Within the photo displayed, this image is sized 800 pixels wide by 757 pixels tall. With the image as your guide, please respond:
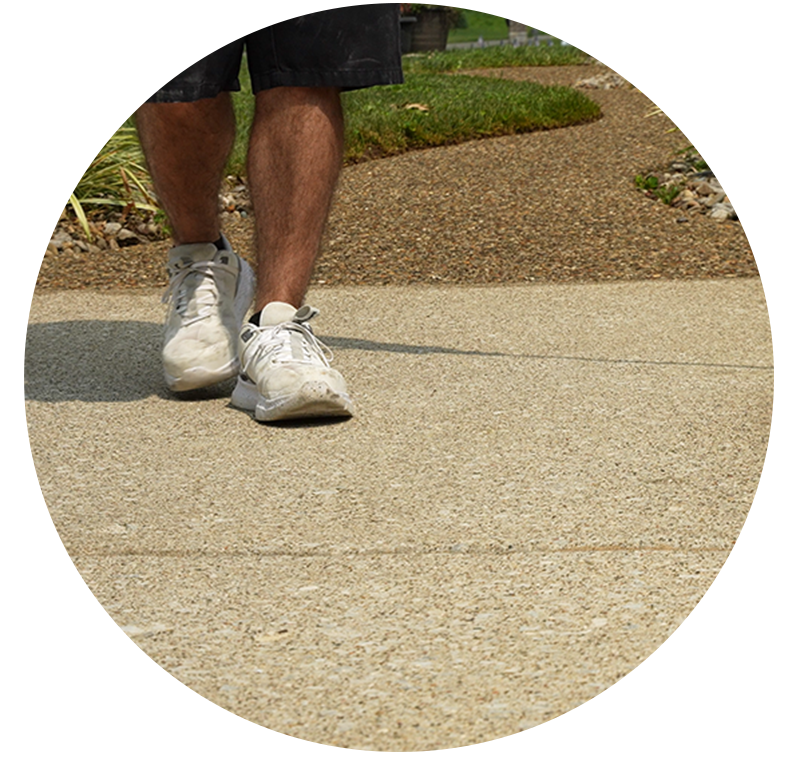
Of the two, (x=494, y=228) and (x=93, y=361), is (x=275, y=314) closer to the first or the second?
(x=93, y=361)

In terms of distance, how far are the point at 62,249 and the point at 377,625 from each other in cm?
370

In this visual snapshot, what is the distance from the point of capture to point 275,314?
8.51 feet

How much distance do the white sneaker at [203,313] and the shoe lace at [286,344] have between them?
0.50 ft

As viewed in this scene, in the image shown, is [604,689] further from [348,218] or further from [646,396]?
[348,218]

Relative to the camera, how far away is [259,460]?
2.29m

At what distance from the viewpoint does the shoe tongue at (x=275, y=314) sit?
259 centimetres

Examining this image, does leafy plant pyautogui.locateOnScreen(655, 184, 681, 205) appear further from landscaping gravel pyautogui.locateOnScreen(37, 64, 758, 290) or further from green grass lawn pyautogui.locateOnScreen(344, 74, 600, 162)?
green grass lawn pyautogui.locateOnScreen(344, 74, 600, 162)

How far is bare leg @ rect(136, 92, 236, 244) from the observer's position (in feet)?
8.81

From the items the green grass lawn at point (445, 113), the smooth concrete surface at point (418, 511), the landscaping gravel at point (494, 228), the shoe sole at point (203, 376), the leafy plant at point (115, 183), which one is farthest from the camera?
the green grass lawn at point (445, 113)

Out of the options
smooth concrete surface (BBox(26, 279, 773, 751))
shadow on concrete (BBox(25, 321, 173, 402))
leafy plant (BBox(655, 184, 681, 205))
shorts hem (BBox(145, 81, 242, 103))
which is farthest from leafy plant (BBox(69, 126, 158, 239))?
shorts hem (BBox(145, 81, 242, 103))

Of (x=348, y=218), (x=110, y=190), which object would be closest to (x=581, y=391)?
(x=348, y=218)

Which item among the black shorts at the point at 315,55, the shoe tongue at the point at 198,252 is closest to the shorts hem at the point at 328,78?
the black shorts at the point at 315,55

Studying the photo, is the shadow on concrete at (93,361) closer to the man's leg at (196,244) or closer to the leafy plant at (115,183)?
the man's leg at (196,244)

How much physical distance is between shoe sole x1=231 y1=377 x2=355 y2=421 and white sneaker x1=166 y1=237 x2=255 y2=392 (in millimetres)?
154
